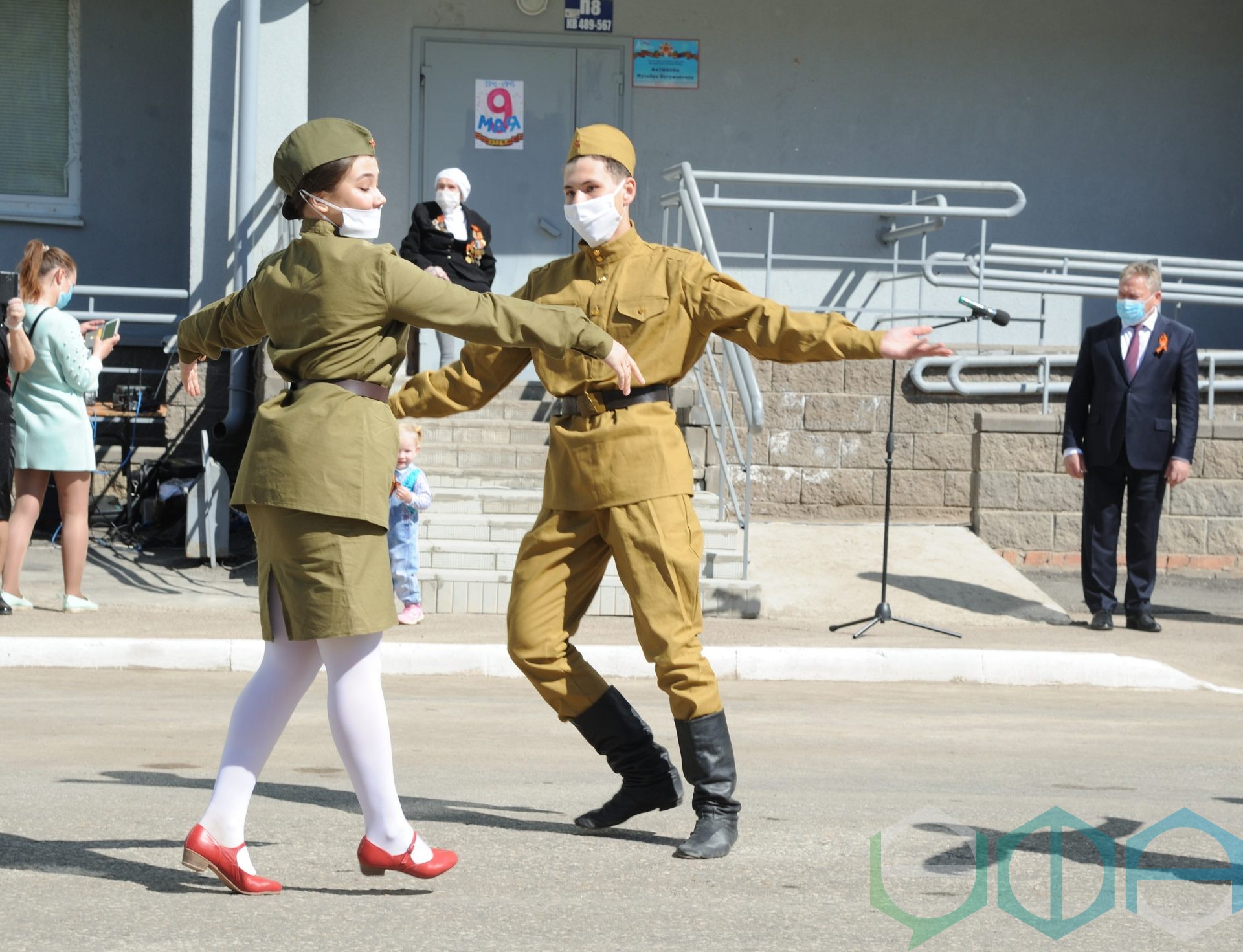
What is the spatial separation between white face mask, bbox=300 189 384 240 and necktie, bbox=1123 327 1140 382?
6502mm

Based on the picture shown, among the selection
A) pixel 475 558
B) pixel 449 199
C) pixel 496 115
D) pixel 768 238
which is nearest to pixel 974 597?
pixel 475 558

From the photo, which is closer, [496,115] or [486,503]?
[486,503]

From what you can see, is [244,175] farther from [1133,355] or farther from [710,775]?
[710,775]

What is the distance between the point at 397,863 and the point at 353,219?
5.20 feet

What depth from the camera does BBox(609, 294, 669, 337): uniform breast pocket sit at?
455 cm

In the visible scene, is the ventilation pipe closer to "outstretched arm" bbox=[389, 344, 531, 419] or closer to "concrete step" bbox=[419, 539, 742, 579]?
"concrete step" bbox=[419, 539, 742, 579]

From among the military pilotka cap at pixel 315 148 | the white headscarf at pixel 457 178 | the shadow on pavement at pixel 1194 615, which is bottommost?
the shadow on pavement at pixel 1194 615

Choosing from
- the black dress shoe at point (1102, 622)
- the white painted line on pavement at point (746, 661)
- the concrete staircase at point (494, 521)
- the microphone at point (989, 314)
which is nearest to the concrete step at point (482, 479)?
the concrete staircase at point (494, 521)

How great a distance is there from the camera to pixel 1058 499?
11.1 meters

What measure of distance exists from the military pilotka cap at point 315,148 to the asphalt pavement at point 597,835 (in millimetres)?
1771

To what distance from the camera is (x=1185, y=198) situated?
1441cm

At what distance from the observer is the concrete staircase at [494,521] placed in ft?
29.7

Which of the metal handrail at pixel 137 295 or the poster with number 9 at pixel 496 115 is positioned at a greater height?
the poster with number 9 at pixel 496 115

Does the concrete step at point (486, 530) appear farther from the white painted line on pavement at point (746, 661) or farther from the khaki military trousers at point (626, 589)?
the khaki military trousers at point (626, 589)
